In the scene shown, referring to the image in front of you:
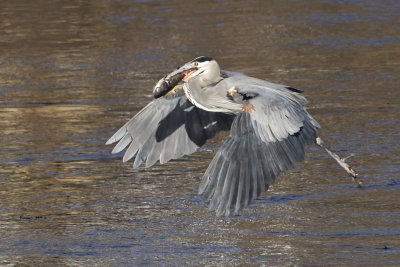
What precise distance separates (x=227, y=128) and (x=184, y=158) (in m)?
1.16

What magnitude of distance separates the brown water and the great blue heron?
41 centimetres

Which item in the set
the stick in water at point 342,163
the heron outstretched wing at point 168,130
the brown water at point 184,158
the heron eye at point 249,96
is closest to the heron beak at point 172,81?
the heron outstretched wing at point 168,130

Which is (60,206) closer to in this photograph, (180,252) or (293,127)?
(180,252)

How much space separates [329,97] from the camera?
956cm

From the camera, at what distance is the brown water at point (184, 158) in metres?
5.66

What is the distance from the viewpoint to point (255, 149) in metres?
5.50

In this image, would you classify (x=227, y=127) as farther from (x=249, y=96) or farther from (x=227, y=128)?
(x=249, y=96)

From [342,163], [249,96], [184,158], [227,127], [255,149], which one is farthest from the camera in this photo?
[184,158]

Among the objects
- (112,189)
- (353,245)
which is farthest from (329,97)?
(353,245)

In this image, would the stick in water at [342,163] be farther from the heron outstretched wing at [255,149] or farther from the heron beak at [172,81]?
the heron beak at [172,81]

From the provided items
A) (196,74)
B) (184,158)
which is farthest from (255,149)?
(184,158)

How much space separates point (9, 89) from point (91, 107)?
1.59 m

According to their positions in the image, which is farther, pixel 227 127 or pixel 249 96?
pixel 227 127

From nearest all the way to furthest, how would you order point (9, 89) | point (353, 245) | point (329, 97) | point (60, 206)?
point (353, 245), point (60, 206), point (329, 97), point (9, 89)
